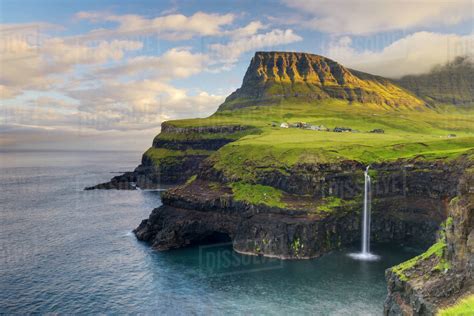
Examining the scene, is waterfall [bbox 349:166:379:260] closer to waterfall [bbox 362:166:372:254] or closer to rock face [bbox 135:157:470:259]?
waterfall [bbox 362:166:372:254]

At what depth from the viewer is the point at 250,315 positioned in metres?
65.3

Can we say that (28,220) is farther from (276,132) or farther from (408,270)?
(408,270)

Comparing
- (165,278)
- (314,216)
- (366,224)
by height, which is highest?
(314,216)

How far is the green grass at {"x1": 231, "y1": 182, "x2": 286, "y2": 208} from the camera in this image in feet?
340

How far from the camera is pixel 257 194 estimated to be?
350ft

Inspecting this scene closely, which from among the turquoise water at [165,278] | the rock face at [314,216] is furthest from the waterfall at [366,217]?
the turquoise water at [165,278]

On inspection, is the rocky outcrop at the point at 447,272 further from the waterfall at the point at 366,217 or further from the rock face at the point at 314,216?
the waterfall at the point at 366,217

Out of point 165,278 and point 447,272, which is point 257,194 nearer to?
point 165,278

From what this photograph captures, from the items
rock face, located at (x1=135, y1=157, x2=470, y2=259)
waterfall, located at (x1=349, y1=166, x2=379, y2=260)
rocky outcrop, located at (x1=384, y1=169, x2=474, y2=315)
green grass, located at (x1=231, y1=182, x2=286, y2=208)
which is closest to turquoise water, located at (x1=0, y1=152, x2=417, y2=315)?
waterfall, located at (x1=349, y1=166, x2=379, y2=260)

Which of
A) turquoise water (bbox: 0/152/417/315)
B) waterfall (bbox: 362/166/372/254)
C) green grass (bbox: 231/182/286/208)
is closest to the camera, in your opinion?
turquoise water (bbox: 0/152/417/315)

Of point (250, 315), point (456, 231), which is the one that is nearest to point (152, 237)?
point (250, 315)

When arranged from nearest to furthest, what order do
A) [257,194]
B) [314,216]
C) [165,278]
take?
[165,278] → [314,216] → [257,194]

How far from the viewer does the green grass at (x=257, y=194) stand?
10360 centimetres

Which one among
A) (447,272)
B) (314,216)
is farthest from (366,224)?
(447,272)
